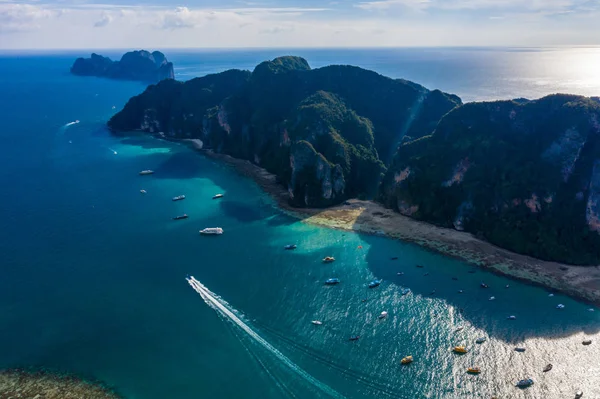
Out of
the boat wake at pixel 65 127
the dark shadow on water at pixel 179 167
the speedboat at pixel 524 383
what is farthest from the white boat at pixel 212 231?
the boat wake at pixel 65 127

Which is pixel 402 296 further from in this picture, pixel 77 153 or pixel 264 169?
pixel 77 153

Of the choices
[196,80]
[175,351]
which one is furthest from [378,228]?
[196,80]

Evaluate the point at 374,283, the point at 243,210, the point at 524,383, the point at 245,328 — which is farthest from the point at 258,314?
the point at 243,210

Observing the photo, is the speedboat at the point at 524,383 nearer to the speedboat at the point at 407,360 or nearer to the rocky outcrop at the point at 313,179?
the speedboat at the point at 407,360

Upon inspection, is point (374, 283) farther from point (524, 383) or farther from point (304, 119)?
point (304, 119)

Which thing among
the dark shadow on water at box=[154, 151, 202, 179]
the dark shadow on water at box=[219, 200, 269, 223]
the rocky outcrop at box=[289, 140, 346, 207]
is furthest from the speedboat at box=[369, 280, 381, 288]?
the dark shadow on water at box=[154, 151, 202, 179]
